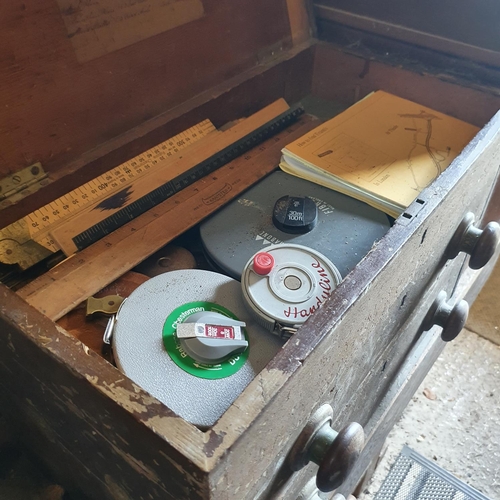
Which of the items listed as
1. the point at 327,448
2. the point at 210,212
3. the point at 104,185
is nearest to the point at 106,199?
the point at 104,185

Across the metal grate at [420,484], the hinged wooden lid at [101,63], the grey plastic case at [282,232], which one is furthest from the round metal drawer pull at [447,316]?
the hinged wooden lid at [101,63]

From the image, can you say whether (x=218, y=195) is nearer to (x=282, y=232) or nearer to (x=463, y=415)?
(x=282, y=232)

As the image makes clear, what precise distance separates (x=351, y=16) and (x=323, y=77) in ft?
0.43

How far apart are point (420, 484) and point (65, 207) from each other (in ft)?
3.13

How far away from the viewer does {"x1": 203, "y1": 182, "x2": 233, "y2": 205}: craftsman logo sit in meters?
0.81

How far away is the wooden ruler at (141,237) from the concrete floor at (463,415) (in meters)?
0.75

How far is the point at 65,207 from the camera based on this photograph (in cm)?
74

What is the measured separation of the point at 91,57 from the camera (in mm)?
750

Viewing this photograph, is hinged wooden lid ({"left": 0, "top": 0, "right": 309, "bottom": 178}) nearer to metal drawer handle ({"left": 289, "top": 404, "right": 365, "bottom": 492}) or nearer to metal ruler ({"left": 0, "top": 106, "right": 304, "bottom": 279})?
metal ruler ({"left": 0, "top": 106, "right": 304, "bottom": 279})

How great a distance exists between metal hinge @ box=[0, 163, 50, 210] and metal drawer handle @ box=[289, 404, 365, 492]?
0.48 meters

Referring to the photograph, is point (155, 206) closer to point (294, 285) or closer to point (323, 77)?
point (294, 285)

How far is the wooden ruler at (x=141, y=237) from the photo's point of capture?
66 cm

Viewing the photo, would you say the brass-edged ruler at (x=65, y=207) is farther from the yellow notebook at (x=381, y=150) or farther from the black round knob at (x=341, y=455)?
the black round knob at (x=341, y=455)

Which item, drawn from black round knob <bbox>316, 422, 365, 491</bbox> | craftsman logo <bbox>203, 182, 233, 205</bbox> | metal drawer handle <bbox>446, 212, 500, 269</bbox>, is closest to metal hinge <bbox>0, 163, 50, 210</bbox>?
craftsman logo <bbox>203, 182, 233, 205</bbox>
